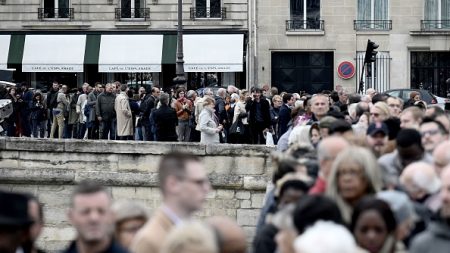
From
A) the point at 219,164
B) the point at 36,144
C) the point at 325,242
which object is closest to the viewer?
the point at 325,242

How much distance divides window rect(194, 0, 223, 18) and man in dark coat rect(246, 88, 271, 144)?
17.7 meters

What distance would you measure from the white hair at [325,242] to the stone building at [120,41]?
116 feet

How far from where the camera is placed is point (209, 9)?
4331 cm

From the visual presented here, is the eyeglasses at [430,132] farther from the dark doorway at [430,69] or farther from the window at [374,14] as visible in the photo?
the window at [374,14]

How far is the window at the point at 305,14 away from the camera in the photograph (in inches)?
1692

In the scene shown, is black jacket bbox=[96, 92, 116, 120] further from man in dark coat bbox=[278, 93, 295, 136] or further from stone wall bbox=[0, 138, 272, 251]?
stone wall bbox=[0, 138, 272, 251]

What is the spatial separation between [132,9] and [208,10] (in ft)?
8.92

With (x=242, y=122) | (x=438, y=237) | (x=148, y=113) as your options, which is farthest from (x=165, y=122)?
(x=438, y=237)

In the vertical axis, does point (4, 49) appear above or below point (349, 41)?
below

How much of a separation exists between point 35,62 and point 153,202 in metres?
24.3

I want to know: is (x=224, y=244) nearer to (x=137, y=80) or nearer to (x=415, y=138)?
(x=415, y=138)

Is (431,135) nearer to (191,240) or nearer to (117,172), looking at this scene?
(191,240)

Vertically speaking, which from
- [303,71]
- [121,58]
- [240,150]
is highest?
[121,58]

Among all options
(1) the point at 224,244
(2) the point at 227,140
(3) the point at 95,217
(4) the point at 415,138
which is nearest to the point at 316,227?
(1) the point at 224,244
